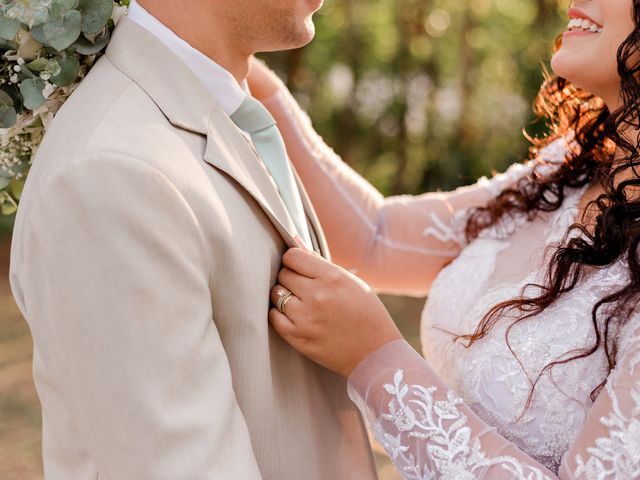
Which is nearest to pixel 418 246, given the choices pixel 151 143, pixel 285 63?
pixel 151 143

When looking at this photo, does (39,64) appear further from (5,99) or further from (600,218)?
(600,218)

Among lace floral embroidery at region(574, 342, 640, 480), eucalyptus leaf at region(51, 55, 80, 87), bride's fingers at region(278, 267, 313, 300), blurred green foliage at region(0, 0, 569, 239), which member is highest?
eucalyptus leaf at region(51, 55, 80, 87)

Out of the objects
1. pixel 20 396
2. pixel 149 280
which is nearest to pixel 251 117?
pixel 149 280

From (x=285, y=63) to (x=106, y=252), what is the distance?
6644 mm

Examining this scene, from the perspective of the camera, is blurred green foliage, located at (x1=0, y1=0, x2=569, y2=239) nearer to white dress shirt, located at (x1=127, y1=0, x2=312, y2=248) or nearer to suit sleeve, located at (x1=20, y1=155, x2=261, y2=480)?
white dress shirt, located at (x1=127, y1=0, x2=312, y2=248)

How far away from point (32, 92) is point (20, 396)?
4.06m

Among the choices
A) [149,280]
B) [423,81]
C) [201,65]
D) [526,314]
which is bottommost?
[423,81]

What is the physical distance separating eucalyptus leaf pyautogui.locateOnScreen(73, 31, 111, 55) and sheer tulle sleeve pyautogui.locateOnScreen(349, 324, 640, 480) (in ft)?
2.78

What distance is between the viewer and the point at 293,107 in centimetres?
254

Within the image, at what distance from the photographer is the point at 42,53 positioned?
1.66 metres

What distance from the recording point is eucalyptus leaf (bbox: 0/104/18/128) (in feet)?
5.54

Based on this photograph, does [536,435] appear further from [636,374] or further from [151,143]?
[151,143]

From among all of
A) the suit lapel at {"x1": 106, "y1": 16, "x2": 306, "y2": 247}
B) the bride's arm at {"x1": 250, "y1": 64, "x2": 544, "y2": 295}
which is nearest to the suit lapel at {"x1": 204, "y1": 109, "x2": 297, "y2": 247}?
the suit lapel at {"x1": 106, "y1": 16, "x2": 306, "y2": 247}

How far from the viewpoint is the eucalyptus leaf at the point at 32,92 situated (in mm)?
1648
